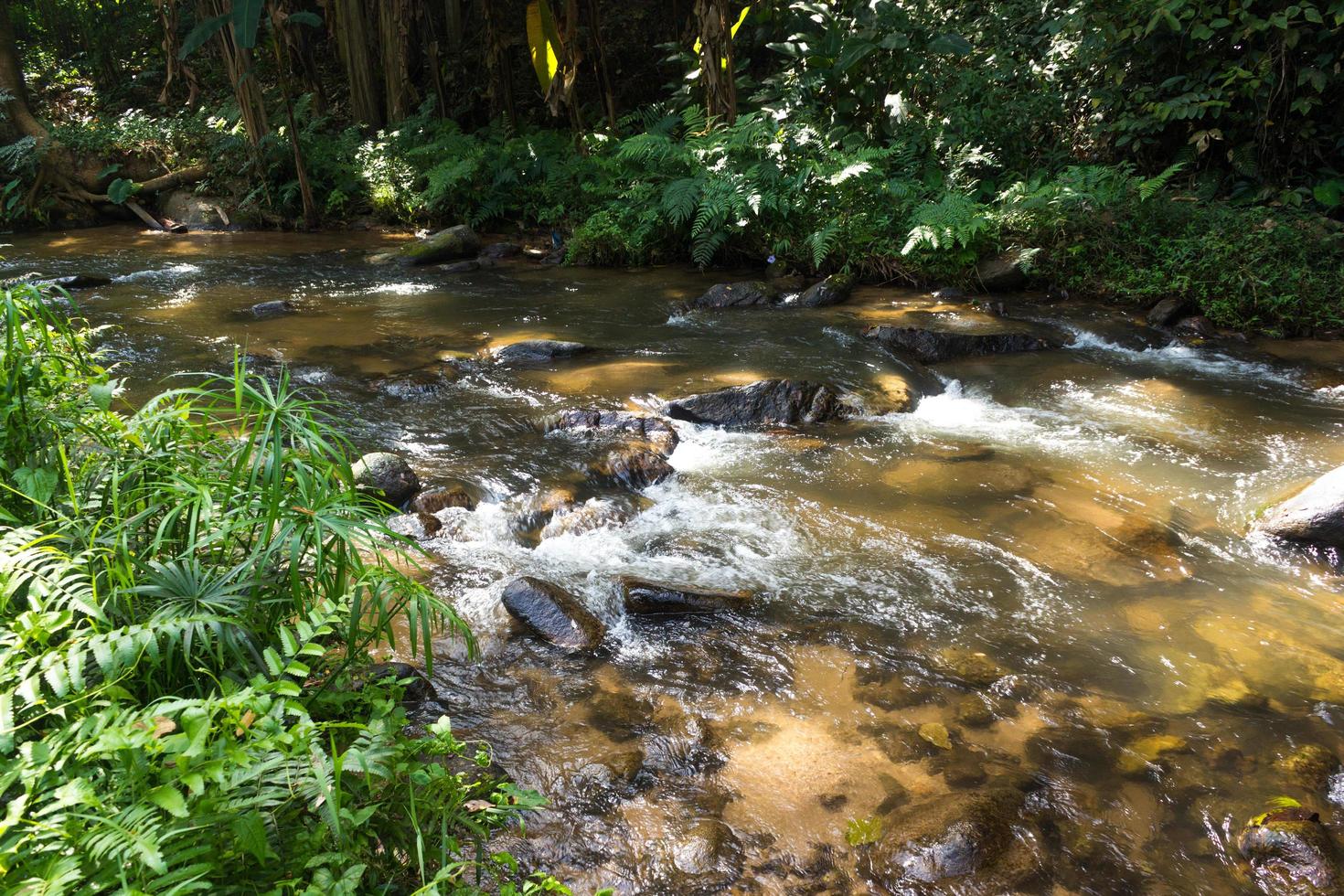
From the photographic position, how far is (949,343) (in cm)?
742

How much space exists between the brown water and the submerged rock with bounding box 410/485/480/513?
107mm

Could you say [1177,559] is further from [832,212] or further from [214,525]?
[832,212]

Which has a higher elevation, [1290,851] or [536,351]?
[536,351]

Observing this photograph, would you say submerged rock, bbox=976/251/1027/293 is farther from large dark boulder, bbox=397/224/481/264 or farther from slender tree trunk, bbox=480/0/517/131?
slender tree trunk, bbox=480/0/517/131

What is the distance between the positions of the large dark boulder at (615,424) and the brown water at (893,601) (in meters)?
0.24

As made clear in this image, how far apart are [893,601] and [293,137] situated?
A: 12.6 metres

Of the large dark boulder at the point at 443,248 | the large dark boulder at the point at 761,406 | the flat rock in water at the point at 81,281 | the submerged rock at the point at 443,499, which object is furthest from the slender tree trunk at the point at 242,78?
the submerged rock at the point at 443,499

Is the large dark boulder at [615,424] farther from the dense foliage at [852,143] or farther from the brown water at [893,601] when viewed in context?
the dense foliage at [852,143]

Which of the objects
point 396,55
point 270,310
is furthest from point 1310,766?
point 396,55

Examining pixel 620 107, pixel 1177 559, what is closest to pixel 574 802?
pixel 1177 559

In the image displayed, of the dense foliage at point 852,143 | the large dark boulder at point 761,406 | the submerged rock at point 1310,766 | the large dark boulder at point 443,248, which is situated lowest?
the submerged rock at point 1310,766

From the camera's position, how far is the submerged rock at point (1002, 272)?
28.6ft

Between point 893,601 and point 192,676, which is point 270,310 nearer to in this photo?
point 893,601

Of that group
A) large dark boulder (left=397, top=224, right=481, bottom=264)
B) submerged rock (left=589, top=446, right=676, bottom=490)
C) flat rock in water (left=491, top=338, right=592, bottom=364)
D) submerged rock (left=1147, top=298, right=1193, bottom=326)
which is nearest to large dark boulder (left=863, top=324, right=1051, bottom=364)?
submerged rock (left=1147, top=298, right=1193, bottom=326)
